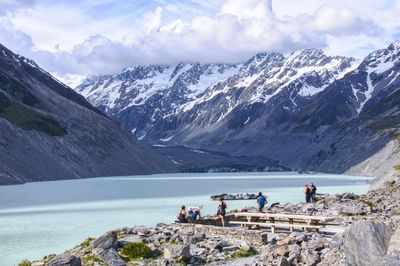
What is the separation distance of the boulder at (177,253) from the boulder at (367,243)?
411 inches

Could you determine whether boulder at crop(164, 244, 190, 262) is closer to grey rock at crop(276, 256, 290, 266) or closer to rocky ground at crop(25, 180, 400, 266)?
rocky ground at crop(25, 180, 400, 266)

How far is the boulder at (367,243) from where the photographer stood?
18.9 meters

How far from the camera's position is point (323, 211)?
174ft

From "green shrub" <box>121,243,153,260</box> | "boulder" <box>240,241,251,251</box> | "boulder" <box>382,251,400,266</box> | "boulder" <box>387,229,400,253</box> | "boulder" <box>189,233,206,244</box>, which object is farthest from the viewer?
"boulder" <box>189,233,206,244</box>

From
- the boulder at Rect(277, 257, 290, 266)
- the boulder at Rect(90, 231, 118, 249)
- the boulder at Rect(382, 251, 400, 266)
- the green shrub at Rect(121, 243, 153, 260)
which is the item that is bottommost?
the boulder at Rect(277, 257, 290, 266)

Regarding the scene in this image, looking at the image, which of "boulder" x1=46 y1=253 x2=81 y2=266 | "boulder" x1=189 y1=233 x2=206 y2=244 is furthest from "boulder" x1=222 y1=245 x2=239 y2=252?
"boulder" x1=46 y1=253 x2=81 y2=266

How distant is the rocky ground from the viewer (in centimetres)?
1950

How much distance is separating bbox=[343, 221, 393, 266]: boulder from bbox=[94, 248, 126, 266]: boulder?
1256 cm

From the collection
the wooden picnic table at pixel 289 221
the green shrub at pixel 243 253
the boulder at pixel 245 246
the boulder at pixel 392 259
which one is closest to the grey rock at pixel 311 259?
the green shrub at pixel 243 253

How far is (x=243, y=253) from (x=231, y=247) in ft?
3.11

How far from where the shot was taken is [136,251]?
100 ft

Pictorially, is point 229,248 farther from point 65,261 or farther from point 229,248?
point 65,261

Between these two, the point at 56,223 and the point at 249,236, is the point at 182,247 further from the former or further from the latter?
the point at 56,223

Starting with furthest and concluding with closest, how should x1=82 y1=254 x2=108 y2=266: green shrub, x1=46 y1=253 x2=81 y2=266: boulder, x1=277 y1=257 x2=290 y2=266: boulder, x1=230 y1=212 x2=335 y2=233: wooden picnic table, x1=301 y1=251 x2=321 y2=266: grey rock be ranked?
x1=230 y1=212 x2=335 y2=233: wooden picnic table → x1=82 y1=254 x2=108 y2=266: green shrub → x1=46 y1=253 x2=81 y2=266: boulder → x1=301 y1=251 x2=321 y2=266: grey rock → x1=277 y1=257 x2=290 y2=266: boulder
